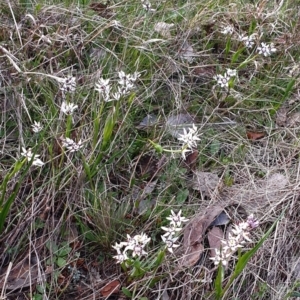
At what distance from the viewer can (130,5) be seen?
230 centimetres

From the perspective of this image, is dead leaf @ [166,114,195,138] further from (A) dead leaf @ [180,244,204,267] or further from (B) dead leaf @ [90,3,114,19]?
(B) dead leaf @ [90,3,114,19]

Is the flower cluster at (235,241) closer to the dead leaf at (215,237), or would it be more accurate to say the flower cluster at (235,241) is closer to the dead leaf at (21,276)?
the dead leaf at (215,237)

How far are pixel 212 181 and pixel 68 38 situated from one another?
78 cm

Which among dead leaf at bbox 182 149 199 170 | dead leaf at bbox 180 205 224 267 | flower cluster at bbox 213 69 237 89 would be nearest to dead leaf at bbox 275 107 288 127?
flower cluster at bbox 213 69 237 89

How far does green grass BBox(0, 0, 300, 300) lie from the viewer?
5.02ft

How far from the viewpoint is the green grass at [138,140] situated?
1.53 meters

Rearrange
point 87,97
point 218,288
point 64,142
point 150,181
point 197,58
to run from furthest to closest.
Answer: point 197,58
point 87,97
point 150,181
point 64,142
point 218,288

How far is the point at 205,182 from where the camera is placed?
1.76 metres

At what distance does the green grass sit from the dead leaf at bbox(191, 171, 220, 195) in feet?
0.07

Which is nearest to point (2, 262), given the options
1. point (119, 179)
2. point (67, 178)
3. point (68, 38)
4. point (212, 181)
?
point (67, 178)

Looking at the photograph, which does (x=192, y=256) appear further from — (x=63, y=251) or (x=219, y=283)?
(x=63, y=251)

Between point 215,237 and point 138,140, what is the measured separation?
0.42 metres

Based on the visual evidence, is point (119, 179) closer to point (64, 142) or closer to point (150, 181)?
point (150, 181)

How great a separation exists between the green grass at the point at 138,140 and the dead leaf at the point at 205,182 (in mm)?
20
